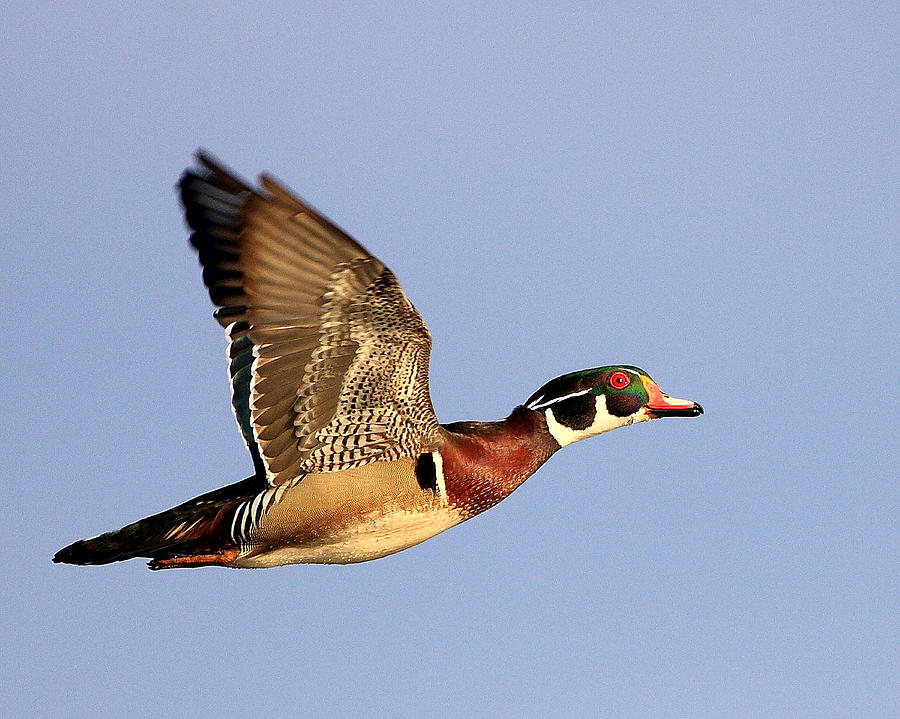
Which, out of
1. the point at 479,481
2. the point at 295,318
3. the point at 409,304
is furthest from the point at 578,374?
the point at 295,318

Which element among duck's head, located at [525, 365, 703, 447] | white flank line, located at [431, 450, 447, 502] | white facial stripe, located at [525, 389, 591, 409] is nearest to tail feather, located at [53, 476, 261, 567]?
white flank line, located at [431, 450, 447, 502]

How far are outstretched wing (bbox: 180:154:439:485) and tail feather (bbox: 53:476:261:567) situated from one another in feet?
1.51

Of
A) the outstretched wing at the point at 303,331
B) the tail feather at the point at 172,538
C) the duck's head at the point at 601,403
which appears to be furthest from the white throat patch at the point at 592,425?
the tail feather at the point at 172,538

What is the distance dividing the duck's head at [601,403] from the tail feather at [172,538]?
6.64 feet

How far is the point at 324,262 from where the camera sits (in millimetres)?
7379

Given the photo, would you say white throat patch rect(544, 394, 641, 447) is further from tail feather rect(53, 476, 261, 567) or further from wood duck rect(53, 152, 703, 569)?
tail feather rect(53, 476, 261, 567)

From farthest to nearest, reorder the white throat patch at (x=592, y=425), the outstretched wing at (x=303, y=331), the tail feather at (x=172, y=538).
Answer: the white throat patch at (x=592, y=425) < the tail feather at (x=172, y=538) < the outstretched wing at (x=303, y=331)

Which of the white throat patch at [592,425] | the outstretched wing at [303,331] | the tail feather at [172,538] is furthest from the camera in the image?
the white throat patch at [592,425]

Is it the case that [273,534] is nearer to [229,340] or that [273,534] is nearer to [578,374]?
[229,340]

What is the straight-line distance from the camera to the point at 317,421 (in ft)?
25.6

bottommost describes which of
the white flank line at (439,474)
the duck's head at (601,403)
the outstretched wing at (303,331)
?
the white flank line at (439,474)

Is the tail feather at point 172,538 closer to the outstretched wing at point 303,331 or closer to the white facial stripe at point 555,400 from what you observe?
the outstretched wing at point 303,331

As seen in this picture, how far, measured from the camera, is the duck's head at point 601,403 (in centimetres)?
870

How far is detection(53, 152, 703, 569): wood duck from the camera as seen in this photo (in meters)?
7.41
